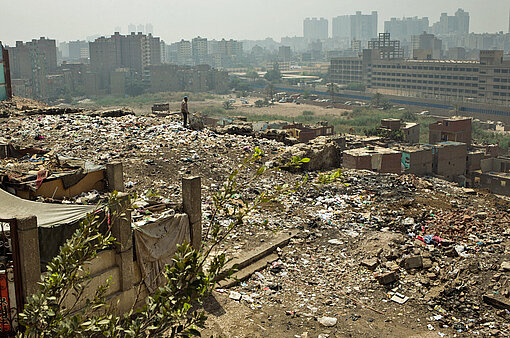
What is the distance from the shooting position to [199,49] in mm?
154750

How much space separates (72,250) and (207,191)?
7246 mm

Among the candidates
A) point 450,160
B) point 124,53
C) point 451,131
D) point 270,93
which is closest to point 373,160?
point 450,160

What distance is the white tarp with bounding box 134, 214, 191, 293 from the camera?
5.79m

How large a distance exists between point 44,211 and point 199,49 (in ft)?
509

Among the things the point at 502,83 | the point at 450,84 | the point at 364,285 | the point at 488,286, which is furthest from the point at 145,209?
the point at 450,84

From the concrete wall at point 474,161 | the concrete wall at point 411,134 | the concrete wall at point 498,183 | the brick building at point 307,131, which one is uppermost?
the brick building at point 307,131

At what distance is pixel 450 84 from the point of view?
2473 inches

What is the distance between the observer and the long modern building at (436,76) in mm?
56531

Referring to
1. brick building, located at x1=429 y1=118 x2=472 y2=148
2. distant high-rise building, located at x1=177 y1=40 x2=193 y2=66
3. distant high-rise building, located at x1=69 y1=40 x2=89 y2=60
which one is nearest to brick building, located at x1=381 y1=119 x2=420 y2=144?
brick building, located at x1=429 y1=118 x2=472 y2=148

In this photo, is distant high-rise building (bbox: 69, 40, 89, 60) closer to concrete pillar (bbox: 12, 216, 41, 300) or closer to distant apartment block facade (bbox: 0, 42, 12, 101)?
distant apartment block facade (bbox: 0, 42, 12, 101)

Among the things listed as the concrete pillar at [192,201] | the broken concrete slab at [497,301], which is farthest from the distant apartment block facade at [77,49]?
the broken concrete slab at [497,301]

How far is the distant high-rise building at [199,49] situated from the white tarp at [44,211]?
148m

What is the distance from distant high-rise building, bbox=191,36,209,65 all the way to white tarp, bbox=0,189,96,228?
148 m

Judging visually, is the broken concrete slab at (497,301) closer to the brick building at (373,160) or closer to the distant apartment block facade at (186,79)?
the brick building at (373,160)
